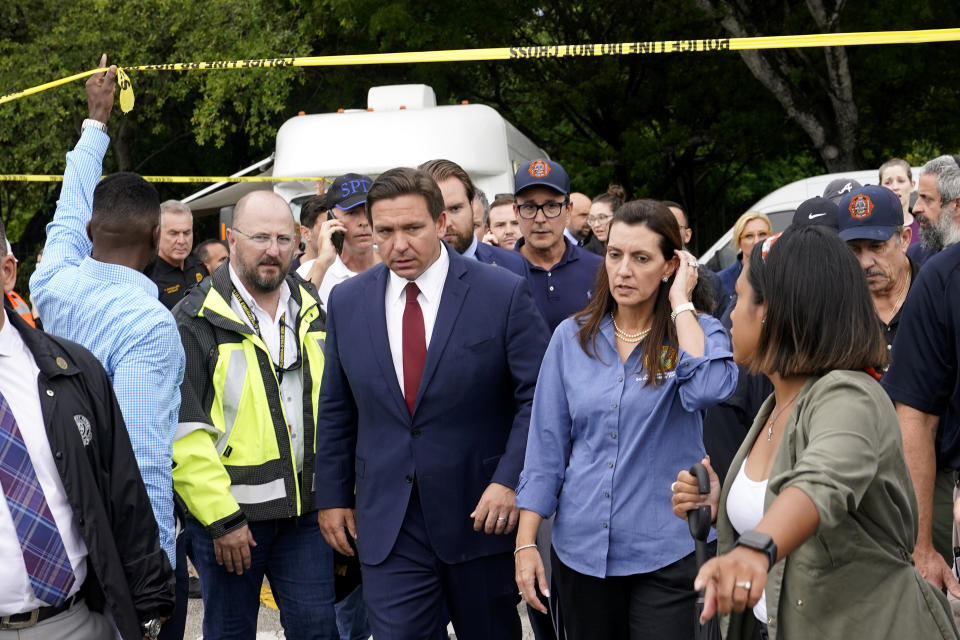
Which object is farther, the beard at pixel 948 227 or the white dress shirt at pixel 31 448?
the beard at pixel 948 227

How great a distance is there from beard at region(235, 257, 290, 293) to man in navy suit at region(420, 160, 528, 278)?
121 centimetres

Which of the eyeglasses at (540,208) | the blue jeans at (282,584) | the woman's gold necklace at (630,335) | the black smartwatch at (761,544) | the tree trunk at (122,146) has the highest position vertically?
the tree trunk at (122,146)

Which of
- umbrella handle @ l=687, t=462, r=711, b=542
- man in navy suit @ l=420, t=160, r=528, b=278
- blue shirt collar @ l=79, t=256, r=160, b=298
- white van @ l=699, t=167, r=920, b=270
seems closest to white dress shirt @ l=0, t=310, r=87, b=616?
blue shirt collar @ l=79, t=256, r=160, b=298

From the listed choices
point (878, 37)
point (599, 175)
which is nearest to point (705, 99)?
point (599, 175)

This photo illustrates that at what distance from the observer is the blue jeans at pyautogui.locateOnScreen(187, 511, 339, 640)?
4.75 meters

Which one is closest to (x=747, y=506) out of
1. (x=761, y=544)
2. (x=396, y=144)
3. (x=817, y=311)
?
(x=817, y=311)

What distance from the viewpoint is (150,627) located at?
135 inches

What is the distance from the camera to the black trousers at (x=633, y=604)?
152 inches

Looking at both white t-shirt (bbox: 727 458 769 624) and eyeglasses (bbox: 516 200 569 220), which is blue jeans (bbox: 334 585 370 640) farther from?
white t-shirt (bbox: 727 458 769 624)

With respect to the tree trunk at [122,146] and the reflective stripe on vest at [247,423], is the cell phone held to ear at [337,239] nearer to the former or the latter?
the reflective stripe on vest at [247,423]

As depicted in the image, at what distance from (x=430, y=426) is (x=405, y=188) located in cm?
92

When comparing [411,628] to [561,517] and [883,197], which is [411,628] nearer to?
[561,517]

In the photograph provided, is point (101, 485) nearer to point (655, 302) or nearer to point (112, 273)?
point (112, 273)

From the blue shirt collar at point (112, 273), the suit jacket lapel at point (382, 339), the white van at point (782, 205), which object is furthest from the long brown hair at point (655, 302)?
the white van at point (782, 205)
